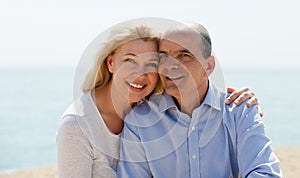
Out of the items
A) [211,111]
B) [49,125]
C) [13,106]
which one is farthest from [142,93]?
[13,106]

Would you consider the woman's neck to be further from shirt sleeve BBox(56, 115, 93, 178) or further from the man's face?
the man's face

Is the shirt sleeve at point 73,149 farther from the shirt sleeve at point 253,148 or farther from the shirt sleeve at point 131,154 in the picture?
the shirt sleeve at point 253,148

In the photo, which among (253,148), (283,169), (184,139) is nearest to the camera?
(253,148)

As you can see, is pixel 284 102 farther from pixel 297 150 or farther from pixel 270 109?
pixel 297 150

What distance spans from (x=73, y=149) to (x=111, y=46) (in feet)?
1.79

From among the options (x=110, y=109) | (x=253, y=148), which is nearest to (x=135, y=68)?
(x=110, y=109)

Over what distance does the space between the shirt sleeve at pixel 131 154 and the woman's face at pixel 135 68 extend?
158mm

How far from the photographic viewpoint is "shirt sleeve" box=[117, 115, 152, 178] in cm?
272

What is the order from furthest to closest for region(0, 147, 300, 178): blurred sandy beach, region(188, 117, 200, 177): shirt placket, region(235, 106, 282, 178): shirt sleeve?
region(0, 147, 300, 178): blurred sandy beach
region(188, 117, 200, 177): shirt placket
region(235, 106, 282, 178): shirt sleeve

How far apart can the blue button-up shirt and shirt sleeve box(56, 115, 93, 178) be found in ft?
0.60

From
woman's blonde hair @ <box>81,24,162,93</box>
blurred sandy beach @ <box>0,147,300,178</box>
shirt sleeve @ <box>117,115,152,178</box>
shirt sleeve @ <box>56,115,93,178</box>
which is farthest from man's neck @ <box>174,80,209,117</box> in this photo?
blurred sandy beach @ <box>0,147,300,178</box>

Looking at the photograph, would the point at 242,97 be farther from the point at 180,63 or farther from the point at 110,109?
the point at 110,109

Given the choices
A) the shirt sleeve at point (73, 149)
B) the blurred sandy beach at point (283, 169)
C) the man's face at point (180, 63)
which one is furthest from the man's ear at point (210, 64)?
the blurred sandy beach at point (283, 169)

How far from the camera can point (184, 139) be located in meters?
2.75
